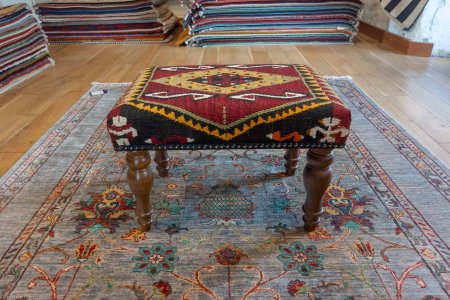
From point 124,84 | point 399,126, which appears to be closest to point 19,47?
point 124,84

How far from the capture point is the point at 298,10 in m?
3.20

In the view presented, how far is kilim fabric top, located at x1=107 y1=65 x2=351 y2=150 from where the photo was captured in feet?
2.89

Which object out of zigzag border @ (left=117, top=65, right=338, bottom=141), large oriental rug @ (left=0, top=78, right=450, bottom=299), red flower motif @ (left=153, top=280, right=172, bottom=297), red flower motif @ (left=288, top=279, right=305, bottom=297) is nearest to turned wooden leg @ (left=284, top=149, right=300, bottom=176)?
large oriental rug @ (left=0, top=78, right=450, bottom=299)

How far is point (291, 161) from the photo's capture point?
4.25 feet

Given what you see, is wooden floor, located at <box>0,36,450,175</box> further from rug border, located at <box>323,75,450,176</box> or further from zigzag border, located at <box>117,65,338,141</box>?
zigzag border, located at <box>117,65,338,141</box>

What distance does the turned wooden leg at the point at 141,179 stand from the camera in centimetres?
94

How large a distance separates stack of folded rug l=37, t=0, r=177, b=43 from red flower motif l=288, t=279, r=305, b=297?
9.88 ft

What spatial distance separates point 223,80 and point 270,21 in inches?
94.0

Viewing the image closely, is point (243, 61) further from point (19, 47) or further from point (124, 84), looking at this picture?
point (19, 47)

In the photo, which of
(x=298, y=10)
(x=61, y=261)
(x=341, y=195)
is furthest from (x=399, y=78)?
(x=61, y=261)

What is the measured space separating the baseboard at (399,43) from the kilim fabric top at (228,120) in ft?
7.56

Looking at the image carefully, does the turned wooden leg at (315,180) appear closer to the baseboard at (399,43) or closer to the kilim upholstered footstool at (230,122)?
the kilim upholstered footstool at (230,122)

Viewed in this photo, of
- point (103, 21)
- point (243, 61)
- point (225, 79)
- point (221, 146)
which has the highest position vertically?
point (225, 79)

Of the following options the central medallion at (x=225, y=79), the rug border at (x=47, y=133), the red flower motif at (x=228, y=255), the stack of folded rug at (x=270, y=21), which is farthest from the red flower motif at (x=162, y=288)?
the stack of folded rug at (x=270, y=21)
